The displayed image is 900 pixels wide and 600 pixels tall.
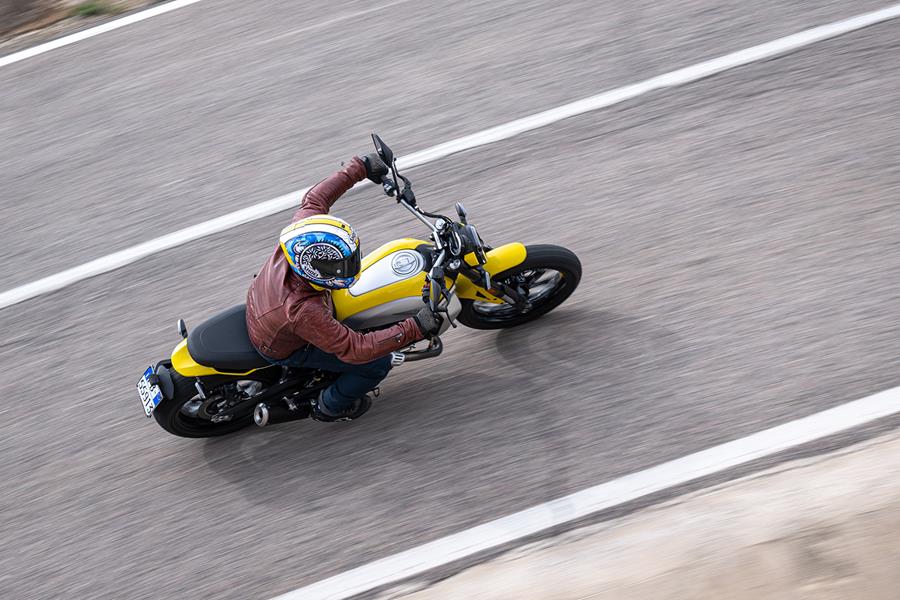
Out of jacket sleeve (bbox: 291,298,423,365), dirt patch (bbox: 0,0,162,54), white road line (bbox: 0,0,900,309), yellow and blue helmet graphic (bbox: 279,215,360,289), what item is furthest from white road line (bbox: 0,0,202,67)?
jacket sleeve (bbox: 291,298,423,365)

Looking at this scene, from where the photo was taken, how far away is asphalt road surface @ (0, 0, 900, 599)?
5.46 meters

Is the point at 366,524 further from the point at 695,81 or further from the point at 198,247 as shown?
the point at 695,81

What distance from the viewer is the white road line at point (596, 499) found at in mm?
5141

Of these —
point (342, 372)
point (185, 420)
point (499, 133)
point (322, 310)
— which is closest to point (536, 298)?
point (342, 372)

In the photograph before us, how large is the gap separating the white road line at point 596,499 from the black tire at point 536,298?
1.36 m

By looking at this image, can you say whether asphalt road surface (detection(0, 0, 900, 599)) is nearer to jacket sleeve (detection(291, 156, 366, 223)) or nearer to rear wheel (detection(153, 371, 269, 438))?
rear wheel (detection(153, 371, 269, 438))

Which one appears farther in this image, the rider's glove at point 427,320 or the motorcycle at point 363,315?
the motorcycle at point 363,315

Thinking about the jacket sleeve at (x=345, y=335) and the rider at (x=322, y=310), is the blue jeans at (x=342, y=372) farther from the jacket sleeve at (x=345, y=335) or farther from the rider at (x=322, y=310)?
the jacket sleeve at (x=345, y=335)

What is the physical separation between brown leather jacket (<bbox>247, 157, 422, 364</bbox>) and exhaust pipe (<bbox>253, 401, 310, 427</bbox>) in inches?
21.8

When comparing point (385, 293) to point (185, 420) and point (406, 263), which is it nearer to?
point (406, 263)

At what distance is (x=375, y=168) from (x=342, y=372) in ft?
4.21

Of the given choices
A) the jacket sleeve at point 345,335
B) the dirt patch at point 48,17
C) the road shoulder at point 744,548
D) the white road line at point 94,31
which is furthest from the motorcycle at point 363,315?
the dirt patch at point 48,17

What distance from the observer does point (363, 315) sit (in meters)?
5.33

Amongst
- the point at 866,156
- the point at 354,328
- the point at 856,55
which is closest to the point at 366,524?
the point at 354,328
